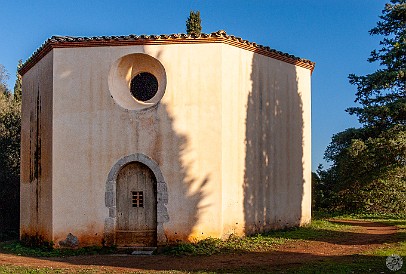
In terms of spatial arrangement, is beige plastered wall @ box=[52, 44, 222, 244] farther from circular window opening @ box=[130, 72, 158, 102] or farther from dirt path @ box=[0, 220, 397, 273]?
dirt path @ box=[0, 220, 397, 273]

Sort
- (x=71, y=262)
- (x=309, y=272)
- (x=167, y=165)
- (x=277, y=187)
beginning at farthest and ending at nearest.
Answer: (x=277, y=187)
(x=167, y=165)
(x=71, y=262)
(x=309, y=272)

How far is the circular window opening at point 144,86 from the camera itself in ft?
41.4

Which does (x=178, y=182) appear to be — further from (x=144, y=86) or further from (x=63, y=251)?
(x=63, y=251)

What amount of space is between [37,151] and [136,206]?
3735 millimetres

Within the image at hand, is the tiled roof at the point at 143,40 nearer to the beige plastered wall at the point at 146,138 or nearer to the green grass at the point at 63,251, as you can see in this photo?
the beige plastered wall at the point at 146,138

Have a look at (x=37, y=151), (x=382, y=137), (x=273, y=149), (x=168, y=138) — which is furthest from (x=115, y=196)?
(x=382, y=137)

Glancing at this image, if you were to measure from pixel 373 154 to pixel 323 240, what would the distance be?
5925 millimetres

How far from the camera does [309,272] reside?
8.30m

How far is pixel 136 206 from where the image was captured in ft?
40.0

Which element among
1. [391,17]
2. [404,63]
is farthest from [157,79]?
[391,17]

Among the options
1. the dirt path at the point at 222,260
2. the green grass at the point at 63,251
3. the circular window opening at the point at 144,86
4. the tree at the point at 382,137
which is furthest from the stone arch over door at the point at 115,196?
the tree at the point at 382,137

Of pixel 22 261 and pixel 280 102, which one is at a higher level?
pixel 280 102

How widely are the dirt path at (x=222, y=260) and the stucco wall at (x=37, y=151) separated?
1.73m

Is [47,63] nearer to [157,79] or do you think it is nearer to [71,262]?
[157,79]
